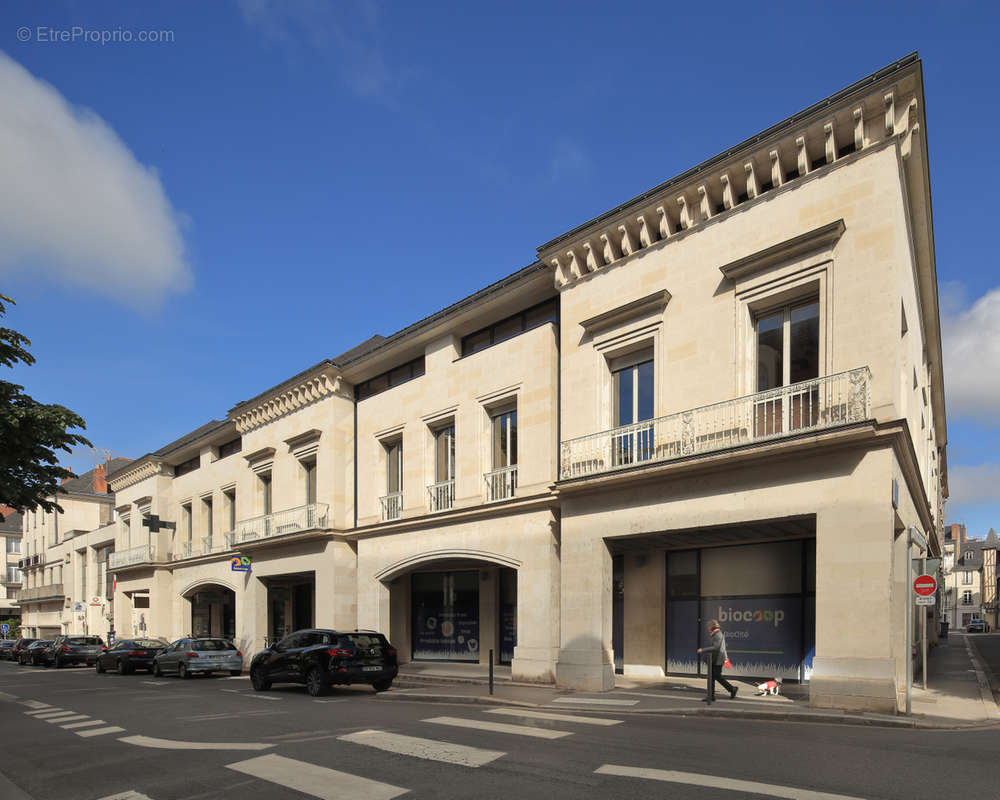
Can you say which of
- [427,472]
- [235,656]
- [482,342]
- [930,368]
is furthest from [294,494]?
[930,368]

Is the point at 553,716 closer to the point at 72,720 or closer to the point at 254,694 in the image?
the point at 72,720

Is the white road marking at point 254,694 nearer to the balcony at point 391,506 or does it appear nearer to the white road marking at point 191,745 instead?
the white road marking at point 191,745

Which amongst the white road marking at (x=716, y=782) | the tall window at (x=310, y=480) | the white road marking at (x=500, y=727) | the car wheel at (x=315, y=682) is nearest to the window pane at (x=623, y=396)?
the white road marking at (x=500, y=727)

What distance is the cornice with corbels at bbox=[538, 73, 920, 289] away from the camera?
12.2 meters

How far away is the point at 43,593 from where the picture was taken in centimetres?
5712

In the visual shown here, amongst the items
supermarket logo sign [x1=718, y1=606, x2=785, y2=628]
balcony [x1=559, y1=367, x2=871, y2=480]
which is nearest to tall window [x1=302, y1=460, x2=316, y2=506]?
balcony [x1=559, y1=367, x2=871, y2=480]

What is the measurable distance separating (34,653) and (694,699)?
117 feet

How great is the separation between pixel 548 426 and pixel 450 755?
33.5 ft

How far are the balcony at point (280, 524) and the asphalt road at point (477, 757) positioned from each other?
11.5 metres

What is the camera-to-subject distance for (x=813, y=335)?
13.2m

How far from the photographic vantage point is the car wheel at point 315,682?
53.3 ft

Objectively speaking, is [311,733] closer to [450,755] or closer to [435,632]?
[450,755]

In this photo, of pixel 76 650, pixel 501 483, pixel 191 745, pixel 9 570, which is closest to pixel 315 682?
pixel 501 483

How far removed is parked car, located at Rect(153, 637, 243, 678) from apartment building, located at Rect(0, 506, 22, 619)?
6019 centimetres
